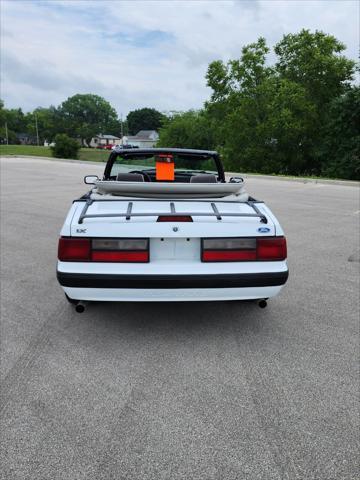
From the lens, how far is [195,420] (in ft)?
7.34

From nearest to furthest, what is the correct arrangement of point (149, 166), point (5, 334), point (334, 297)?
point (5, 334)
point (334, 297)
point (149, 166)

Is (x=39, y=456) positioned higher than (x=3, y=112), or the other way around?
(x=3, y=112)

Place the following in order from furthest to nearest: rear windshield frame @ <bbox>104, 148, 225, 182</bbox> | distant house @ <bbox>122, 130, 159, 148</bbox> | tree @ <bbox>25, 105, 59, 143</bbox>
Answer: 1. distant house @ <bbox>122, 130, 159, 148</bbox>
2. tree @ <bbox>25, 105, 59, 143</bbox>
3. rear windshield frame @ <bbox>104, 148, 225, 182</bbox>

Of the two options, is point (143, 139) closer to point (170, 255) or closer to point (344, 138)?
point (344, 138)

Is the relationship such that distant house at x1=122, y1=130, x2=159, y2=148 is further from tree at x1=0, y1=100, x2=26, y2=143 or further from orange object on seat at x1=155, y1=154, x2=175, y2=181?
orange object on seat at x1=155, y1=154, x2=175, y2=181

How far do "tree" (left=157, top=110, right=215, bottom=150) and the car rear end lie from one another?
4603 centimetres

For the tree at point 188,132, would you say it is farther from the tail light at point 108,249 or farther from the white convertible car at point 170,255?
the tail light at point 108,249

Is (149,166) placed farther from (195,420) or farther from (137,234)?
(195,420)

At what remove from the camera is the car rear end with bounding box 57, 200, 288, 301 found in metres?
2.87

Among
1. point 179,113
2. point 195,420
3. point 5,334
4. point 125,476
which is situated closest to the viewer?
point 125,476

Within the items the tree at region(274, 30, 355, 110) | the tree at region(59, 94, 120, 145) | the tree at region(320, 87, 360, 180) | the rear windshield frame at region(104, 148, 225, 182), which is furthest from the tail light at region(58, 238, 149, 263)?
the tree at region(59, 94, 120, 145)

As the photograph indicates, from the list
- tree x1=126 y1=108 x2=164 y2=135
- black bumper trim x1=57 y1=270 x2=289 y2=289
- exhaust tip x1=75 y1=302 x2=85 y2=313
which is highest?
tree x1=126 y1=108 x2=164 y2=135

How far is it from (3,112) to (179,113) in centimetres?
7188

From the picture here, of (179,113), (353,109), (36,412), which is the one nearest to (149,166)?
(36,412)
